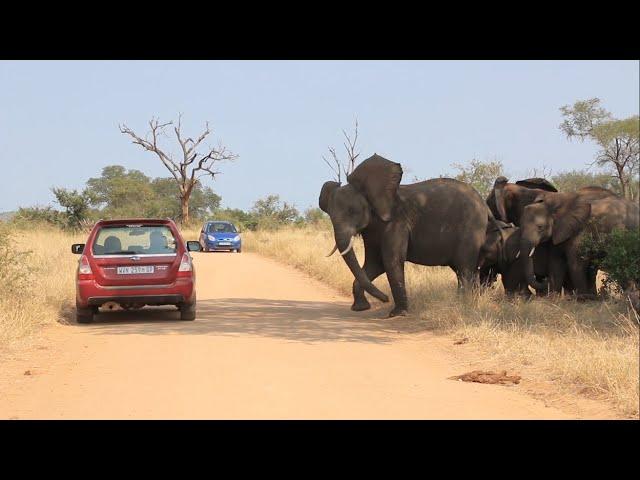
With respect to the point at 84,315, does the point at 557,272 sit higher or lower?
higher

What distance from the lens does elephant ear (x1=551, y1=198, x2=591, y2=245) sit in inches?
567

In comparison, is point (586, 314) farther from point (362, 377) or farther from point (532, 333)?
point (362, 377)

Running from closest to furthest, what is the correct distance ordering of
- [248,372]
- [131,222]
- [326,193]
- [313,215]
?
[248,372] → [131,222] → [326,193] → [313,215]

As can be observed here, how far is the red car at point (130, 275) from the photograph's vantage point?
13.0 m

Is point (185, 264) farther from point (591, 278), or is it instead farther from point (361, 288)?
point (591, 278)

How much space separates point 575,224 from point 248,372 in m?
7.75

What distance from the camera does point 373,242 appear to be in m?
14.5

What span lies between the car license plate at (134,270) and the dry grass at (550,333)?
4218 mm

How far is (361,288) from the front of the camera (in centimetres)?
1443

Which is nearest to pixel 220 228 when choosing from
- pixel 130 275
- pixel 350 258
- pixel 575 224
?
pixel 350 258

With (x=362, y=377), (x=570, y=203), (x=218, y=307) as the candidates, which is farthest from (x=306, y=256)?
(x=362, y=377)

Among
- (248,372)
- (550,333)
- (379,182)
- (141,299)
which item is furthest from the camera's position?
(379,182)

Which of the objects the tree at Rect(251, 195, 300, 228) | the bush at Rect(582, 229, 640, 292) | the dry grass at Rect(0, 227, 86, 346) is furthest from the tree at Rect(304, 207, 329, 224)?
the bush at Rect(582, 229, 640, 292)

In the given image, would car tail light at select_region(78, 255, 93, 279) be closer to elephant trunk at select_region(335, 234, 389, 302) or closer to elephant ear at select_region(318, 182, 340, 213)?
elephant trunk at select_region(335, 234, 389, 302)
